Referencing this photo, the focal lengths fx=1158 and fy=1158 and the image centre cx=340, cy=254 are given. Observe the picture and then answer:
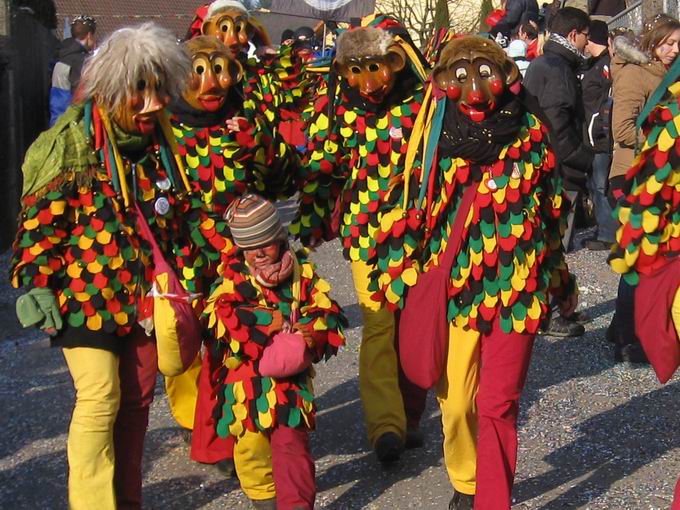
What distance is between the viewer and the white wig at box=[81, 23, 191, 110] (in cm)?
406

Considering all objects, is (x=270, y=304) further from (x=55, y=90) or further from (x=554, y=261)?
(x=55, y=90)

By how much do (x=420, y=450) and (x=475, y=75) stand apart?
6.47ft

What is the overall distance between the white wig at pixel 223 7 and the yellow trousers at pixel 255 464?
2.58 metres

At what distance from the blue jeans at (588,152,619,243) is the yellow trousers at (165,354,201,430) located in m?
5.68

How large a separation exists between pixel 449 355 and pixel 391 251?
51 centimetres

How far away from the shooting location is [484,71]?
421cm

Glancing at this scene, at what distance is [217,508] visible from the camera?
191 inches

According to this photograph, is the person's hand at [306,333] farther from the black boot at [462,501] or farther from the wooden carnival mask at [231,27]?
the wooden carnival mask at [231,27]

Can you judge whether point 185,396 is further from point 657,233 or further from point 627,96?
point 627,96

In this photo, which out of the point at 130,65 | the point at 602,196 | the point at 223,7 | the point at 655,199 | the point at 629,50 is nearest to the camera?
the point at 655,199

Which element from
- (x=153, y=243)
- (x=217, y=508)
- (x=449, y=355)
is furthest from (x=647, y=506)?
(x=153, y=243)

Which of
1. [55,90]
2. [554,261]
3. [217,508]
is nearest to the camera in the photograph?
[554,261]

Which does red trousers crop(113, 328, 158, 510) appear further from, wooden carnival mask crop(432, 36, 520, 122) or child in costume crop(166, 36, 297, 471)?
wooden carnival mask crop(432, 36, 520, 122)

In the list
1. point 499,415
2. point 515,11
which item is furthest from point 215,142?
point 515,11
